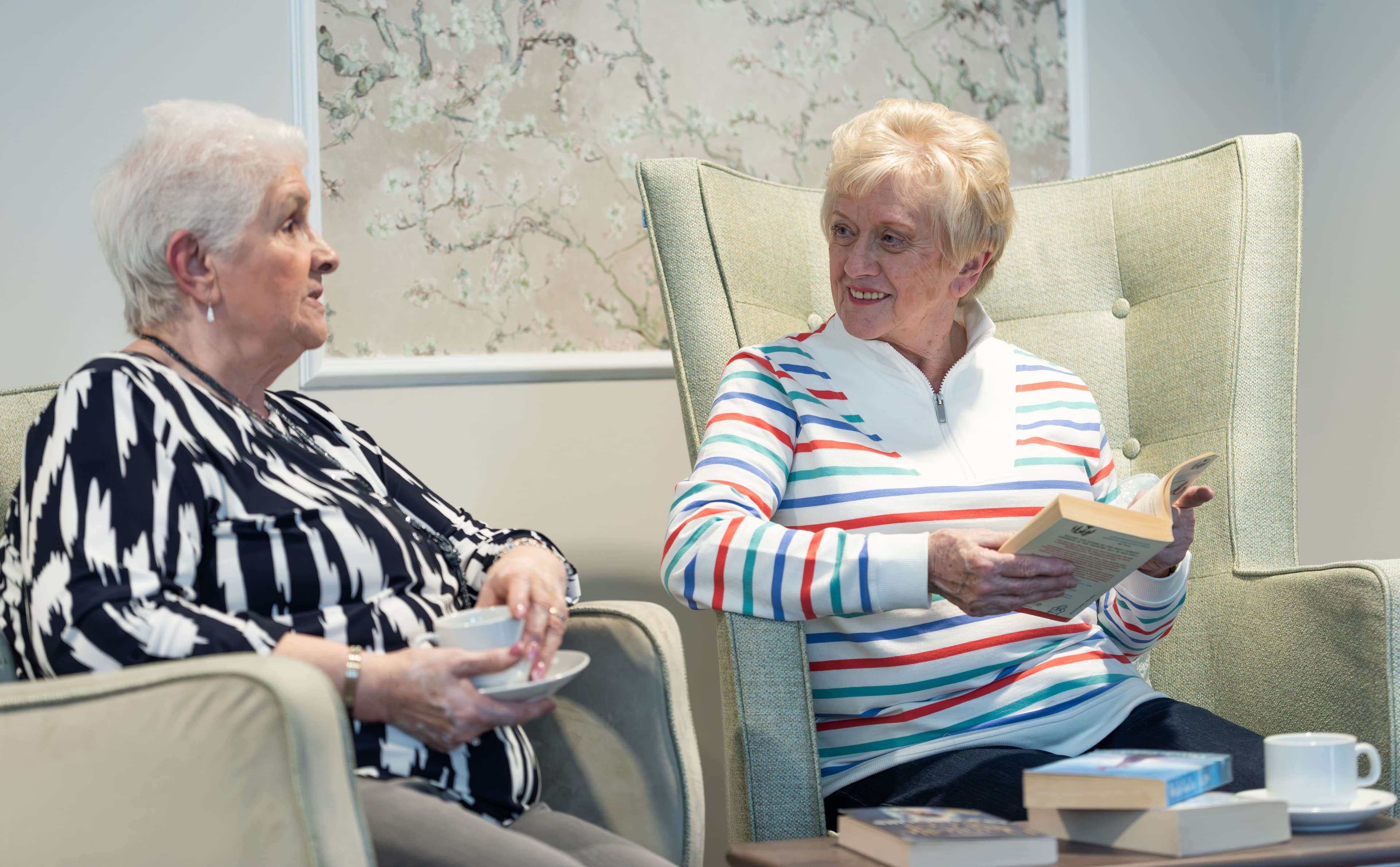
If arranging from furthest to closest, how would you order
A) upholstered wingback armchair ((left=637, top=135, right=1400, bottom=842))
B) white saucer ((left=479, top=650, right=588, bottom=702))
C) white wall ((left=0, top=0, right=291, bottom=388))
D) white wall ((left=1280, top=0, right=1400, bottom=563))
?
1. white wall ((left=1280, top=0, right=1400, bottom=563))
2. white wall ((left=0, top=0, right=291, bottom=388))
3. upholstered wingback armchair ((left=637, top=135, right=1400, bottom=842))
4. white saucer ((left=479, top=650, right=588, bottom=702))

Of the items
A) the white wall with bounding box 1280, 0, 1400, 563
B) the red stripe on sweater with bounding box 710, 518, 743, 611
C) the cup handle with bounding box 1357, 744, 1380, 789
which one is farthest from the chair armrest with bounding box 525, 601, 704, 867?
the white wall with bounding box 1280, 0, 1400, 563

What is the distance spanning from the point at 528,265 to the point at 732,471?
0.81 metres

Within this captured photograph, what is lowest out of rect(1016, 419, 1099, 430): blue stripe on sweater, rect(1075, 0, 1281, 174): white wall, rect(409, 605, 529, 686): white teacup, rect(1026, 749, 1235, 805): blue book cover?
rect(1026, 749, 1235, 805): blue book cover

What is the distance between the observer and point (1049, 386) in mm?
1603

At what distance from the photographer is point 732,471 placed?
140cm

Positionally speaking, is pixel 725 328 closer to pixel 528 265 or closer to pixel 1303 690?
pixel 528 265

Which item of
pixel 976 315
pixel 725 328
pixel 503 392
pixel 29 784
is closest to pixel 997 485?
pixel 976 315

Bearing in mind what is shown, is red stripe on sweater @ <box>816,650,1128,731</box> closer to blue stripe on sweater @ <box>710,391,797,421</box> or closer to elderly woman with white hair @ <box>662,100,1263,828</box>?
elderly woman with white hair @ <box>662,100,1263,828</box>

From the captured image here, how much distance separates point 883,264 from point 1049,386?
28cm

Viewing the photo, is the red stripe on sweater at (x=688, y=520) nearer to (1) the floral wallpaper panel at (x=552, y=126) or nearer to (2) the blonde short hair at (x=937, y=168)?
(2) the blonde short hair at (x=937, y=168)

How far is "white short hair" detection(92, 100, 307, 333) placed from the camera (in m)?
1.25

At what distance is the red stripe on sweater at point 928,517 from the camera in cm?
143

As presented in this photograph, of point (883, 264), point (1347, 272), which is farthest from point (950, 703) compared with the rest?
point (1347, 272)

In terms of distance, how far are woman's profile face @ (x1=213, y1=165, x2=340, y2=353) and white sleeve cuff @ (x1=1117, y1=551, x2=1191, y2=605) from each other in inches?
39.1
